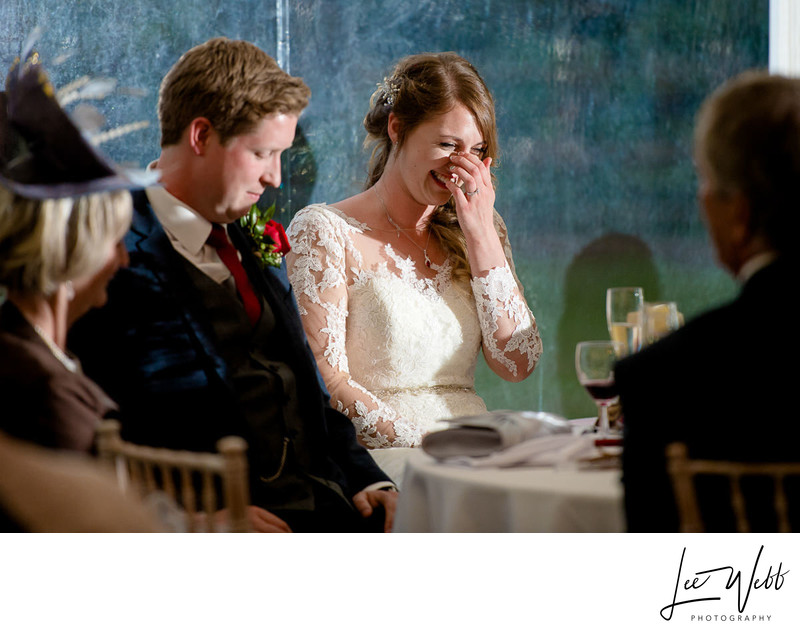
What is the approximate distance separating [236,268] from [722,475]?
38.5 inches

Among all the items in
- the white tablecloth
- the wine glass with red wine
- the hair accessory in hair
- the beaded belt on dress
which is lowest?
the beaded belt on dress

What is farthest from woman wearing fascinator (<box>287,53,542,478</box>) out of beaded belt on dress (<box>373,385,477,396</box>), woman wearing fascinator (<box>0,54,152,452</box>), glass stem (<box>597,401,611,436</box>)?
woman wearing fascinator (<box>0,54,152,452</box>)

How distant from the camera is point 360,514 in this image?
73.2 inches

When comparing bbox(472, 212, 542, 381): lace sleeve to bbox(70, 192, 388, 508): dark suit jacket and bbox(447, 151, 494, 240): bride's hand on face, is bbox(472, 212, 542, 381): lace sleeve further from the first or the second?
bbox(70, 192, 388, 508): dark suit jacket

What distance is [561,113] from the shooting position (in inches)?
125

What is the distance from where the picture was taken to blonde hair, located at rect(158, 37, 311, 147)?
1.59 m

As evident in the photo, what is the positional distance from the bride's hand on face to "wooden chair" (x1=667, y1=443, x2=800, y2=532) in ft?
4.20

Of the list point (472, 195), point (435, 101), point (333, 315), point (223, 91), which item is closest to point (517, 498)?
point (223, 91)

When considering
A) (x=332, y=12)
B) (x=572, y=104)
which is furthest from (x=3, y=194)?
(x=572, y=104)

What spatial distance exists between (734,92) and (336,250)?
1343mm

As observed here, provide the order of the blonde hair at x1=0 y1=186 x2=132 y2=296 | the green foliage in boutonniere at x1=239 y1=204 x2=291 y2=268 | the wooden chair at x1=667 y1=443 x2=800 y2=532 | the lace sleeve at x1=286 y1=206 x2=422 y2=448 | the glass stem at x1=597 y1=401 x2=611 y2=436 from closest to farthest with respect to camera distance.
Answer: the wooden chair at x1=667 y1=443 x2=800 y2=532, the blonde hair at x1=0 y1=186 x2=132 y2=296, the glass stem at x1=597 y1=401 x2=611 y2=436, the green foliage in boutonniere at x1=239 y1=204 x2=291 y2=268, the lace sleeve at x1=286 y1=206 x2=422 y2=448

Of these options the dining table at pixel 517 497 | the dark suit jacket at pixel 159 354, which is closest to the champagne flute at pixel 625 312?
the dining table at pixel 517 497

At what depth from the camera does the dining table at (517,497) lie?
1300mm

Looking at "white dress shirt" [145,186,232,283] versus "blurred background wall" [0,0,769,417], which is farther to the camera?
"blurred background wall" [0,0,769,417]
